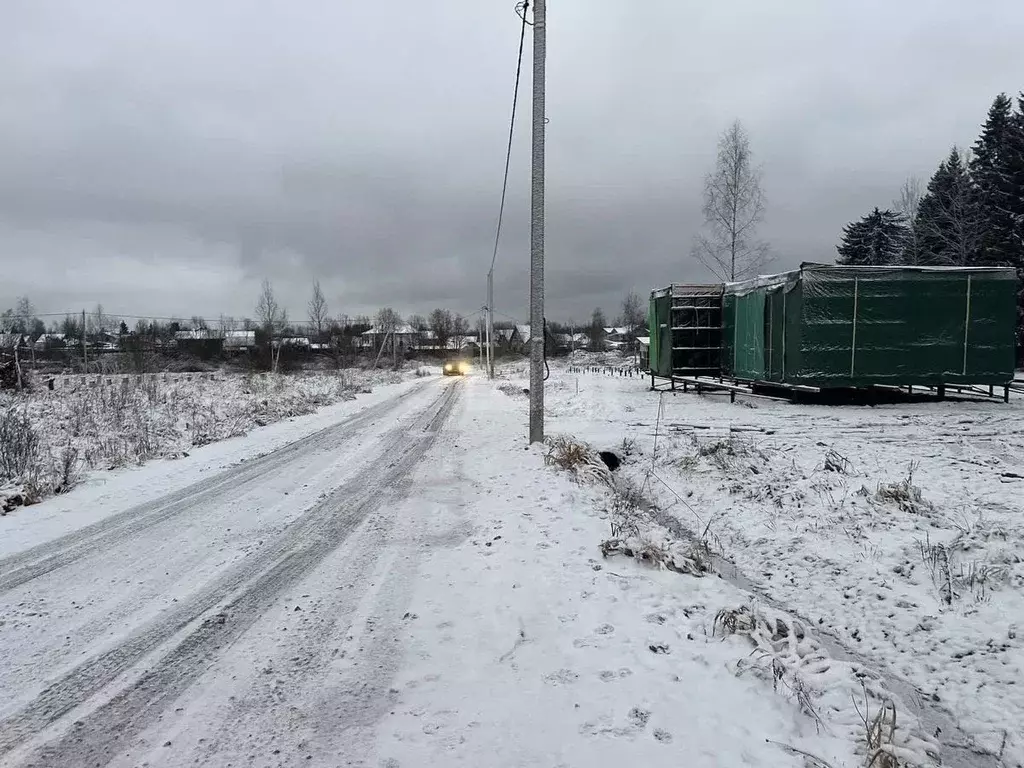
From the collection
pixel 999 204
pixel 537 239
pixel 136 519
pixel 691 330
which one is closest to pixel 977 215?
pixel 999 204

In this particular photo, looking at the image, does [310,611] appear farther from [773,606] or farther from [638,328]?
[638,328]

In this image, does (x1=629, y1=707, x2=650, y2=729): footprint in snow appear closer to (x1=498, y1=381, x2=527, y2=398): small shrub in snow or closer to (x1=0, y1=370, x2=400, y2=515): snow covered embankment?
(x1=0, y1=370, x2=400, y2=515): snow covered embankment

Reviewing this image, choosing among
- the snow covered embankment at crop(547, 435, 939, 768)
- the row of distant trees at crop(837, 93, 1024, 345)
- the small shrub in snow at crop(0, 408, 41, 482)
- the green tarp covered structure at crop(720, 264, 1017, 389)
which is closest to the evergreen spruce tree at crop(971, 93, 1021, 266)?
the row of distant trees at crop(837, 93, 1024, 345)

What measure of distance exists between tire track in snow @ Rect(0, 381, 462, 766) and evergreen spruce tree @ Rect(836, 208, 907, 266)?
4104 centimetres

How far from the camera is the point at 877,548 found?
175 inches

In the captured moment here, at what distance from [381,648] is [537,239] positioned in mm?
7210

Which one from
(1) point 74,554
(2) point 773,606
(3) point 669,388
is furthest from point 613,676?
(3) point 669,388

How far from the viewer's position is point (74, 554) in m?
4.52

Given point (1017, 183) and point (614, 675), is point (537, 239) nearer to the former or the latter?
point (614, 675)

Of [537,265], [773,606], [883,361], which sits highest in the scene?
[537,265]

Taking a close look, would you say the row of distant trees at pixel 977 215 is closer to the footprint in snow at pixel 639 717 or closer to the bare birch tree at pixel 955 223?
the bare birch tree at pixel 955 223

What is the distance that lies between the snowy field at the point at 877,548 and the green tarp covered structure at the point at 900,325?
3.60 meters

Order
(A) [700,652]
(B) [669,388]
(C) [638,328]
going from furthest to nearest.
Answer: (C) [638,328] → (B) [669,388] → (A) [700,652]

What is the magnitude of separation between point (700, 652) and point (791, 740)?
0.68m
